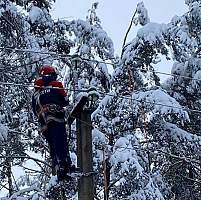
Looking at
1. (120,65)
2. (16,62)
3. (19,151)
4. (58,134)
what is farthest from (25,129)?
(58,134)

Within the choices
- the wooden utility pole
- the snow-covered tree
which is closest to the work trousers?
the wooden utility pole

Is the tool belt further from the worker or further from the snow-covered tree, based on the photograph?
the snow-covered tree

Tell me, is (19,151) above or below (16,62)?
below

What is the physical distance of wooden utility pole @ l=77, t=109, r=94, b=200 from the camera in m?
5.42

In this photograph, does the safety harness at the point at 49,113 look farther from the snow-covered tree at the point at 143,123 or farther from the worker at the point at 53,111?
the snow-covered tree at the point at 143,123

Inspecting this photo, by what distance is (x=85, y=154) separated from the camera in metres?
5.59

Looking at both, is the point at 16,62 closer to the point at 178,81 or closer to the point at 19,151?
the point at 19,151

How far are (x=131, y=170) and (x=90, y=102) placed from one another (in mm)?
4610

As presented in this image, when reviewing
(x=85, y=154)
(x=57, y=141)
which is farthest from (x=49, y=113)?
(x=85, y=154)

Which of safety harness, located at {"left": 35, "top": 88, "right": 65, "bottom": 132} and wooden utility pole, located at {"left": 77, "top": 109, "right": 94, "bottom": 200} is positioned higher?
safety harness, located at {"left": 35, "top": 88, "right": 65, "bottom": 132}

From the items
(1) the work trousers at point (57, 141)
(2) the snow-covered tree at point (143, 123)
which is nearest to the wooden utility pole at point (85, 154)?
(1) the work trousers at point (57, 141)

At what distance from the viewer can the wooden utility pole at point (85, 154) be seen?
5.42 m

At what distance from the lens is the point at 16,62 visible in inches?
438

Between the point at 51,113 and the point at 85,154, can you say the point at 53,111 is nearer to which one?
the point at 51,113
